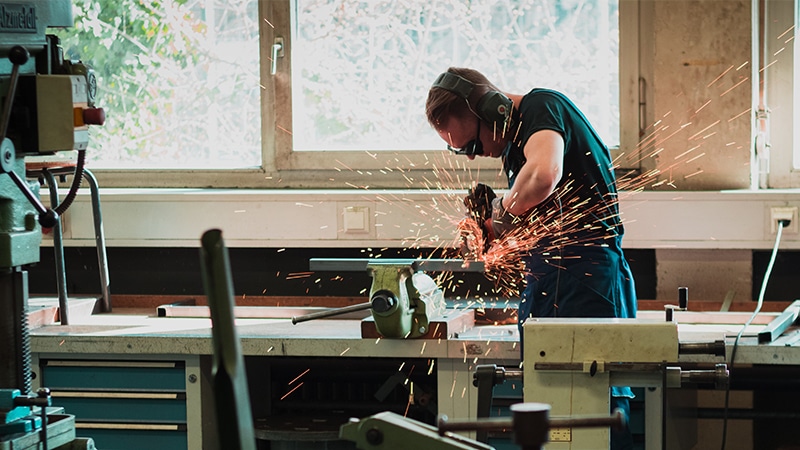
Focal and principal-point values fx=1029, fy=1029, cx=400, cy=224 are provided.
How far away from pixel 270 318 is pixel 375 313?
687 mm

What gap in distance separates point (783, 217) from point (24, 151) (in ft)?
8.27

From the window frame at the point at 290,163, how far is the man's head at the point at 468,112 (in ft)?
2.73

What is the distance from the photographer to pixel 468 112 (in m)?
2.92

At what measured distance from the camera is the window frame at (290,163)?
12.6ft

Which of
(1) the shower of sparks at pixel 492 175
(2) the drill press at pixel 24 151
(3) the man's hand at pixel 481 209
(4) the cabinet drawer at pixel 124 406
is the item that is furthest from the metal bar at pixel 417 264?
(2) the drill press at pixel 24 151

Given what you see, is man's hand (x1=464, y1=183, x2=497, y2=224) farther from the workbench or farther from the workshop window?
the workshop window

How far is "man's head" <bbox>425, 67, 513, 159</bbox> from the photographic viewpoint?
2.83 metres

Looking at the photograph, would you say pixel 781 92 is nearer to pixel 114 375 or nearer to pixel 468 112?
pixel 468 112

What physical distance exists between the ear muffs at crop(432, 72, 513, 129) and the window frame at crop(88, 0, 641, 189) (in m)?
0.93

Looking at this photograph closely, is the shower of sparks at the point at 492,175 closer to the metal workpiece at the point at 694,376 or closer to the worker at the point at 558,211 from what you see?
the worker at the point at 558,211

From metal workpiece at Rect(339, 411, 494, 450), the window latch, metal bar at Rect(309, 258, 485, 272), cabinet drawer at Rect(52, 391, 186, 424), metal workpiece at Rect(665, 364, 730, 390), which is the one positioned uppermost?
the window latch

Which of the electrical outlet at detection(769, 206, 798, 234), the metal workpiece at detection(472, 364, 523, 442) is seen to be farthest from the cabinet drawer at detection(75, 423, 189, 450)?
the electrical outlet at detection(769, 206, 798, 234)

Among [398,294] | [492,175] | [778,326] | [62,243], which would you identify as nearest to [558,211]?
[398,294]

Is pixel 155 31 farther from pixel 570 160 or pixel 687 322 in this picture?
pixel 687 322
